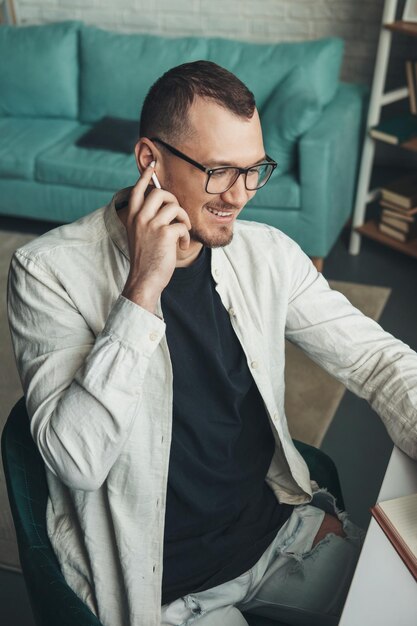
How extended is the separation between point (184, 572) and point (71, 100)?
345 cm

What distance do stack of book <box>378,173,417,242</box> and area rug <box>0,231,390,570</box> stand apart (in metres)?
0.40

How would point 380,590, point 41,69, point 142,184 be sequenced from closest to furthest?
1. point 380,590
2. point 142,184
3. point 41,69

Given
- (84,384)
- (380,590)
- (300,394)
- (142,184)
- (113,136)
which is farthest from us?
(113,136)

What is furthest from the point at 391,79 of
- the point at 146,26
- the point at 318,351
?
the point at 318,351

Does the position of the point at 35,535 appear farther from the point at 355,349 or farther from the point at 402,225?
the point at 402,225

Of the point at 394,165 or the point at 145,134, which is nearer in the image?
the point at 145,134

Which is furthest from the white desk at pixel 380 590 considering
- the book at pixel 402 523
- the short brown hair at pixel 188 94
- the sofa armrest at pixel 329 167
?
the sofa armrest at pixel 329 167

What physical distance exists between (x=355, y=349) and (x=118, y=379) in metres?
0.47

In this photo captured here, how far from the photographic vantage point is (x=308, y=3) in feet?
13.8

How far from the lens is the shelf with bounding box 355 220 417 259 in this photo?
3.53 m

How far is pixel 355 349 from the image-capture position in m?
1.34

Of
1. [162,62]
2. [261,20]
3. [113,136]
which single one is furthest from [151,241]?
[261,20]

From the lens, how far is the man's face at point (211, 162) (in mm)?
1227

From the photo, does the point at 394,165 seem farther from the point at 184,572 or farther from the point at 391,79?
the point at 184,572
